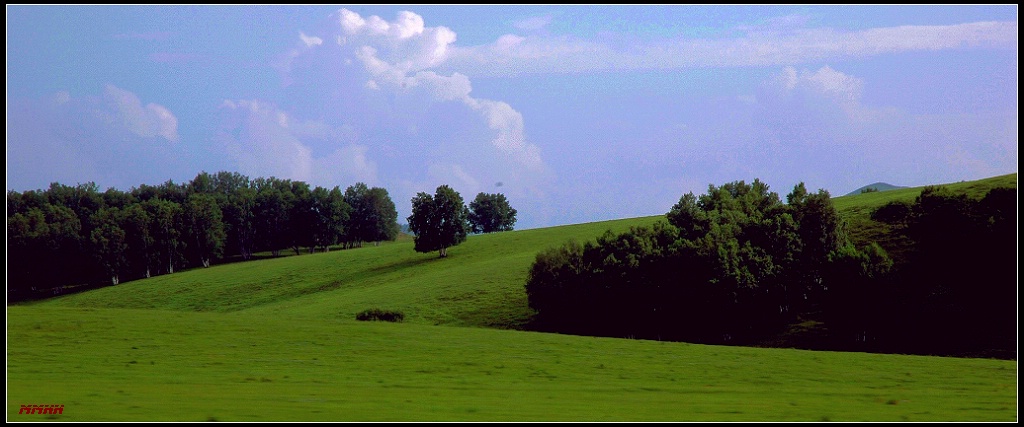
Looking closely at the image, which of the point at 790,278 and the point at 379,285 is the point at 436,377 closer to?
the point at 790,278

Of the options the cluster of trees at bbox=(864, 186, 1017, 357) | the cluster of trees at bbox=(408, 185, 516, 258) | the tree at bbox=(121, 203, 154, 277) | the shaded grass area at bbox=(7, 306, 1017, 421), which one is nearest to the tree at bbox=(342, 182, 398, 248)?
the tree at bbox=(121, 203, 154, 277)

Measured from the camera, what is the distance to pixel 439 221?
9456 centimetres

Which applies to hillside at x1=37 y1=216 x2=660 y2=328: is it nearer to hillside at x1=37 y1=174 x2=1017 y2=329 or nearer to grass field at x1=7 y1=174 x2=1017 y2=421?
hillside at x1=37 y1=174 x2=1017 y2=329

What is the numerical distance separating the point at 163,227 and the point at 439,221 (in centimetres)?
4209

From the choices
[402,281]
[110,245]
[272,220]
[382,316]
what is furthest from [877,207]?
[272,220]

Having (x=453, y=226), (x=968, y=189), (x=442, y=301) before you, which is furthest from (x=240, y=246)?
(x=968, y=189)

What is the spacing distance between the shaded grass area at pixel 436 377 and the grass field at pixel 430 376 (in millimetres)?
53

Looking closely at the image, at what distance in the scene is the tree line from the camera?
46.1m

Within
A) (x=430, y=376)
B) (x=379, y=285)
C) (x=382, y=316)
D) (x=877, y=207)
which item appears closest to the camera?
(x=430, y=376)

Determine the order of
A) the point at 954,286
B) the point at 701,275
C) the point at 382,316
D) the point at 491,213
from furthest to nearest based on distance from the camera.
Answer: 1. the point at 491,213
2. the point at 382,316
3. the point at 701,275
4. the point at 954,286

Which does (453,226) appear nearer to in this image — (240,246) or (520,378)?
(240,246)

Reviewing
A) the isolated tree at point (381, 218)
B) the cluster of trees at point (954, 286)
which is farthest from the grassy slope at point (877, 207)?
the isolated tree at point (381, 218)

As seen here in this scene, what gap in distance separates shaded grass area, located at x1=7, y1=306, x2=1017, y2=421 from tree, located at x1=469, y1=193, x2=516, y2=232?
121 meters

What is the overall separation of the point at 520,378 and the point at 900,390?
9.40m
